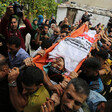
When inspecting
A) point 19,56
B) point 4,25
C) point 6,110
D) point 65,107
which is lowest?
point 6,110

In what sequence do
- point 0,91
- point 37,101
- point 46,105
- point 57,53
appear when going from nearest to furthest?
point 46,105, point 37,101, point 0,91, point 57,53

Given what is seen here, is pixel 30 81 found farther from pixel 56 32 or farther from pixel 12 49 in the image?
pixel 56 32

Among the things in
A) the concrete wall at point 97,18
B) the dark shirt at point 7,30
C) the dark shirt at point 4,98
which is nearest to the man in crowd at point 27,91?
the dark shirt at point 4,98

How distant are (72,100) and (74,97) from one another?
0.04 meters

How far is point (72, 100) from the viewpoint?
1.00 meters

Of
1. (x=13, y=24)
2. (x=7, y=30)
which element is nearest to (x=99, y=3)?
(x=13, y=24)

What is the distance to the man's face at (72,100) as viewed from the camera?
→ 0.99 meters

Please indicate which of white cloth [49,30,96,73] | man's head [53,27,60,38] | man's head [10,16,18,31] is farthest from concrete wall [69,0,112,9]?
man's head [10,16,18,31]

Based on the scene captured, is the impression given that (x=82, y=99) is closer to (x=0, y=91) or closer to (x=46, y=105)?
(x=46, y=105)

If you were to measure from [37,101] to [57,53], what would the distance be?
1264 millimetres

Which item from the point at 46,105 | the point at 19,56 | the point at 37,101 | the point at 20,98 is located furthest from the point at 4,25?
the point at 46,105

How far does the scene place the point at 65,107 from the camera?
100 cm

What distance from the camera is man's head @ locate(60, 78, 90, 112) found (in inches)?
38.9

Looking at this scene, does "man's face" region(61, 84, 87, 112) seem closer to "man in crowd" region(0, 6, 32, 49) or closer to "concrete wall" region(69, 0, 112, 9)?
"man in crowd" region(0, 6, 32, 49)
